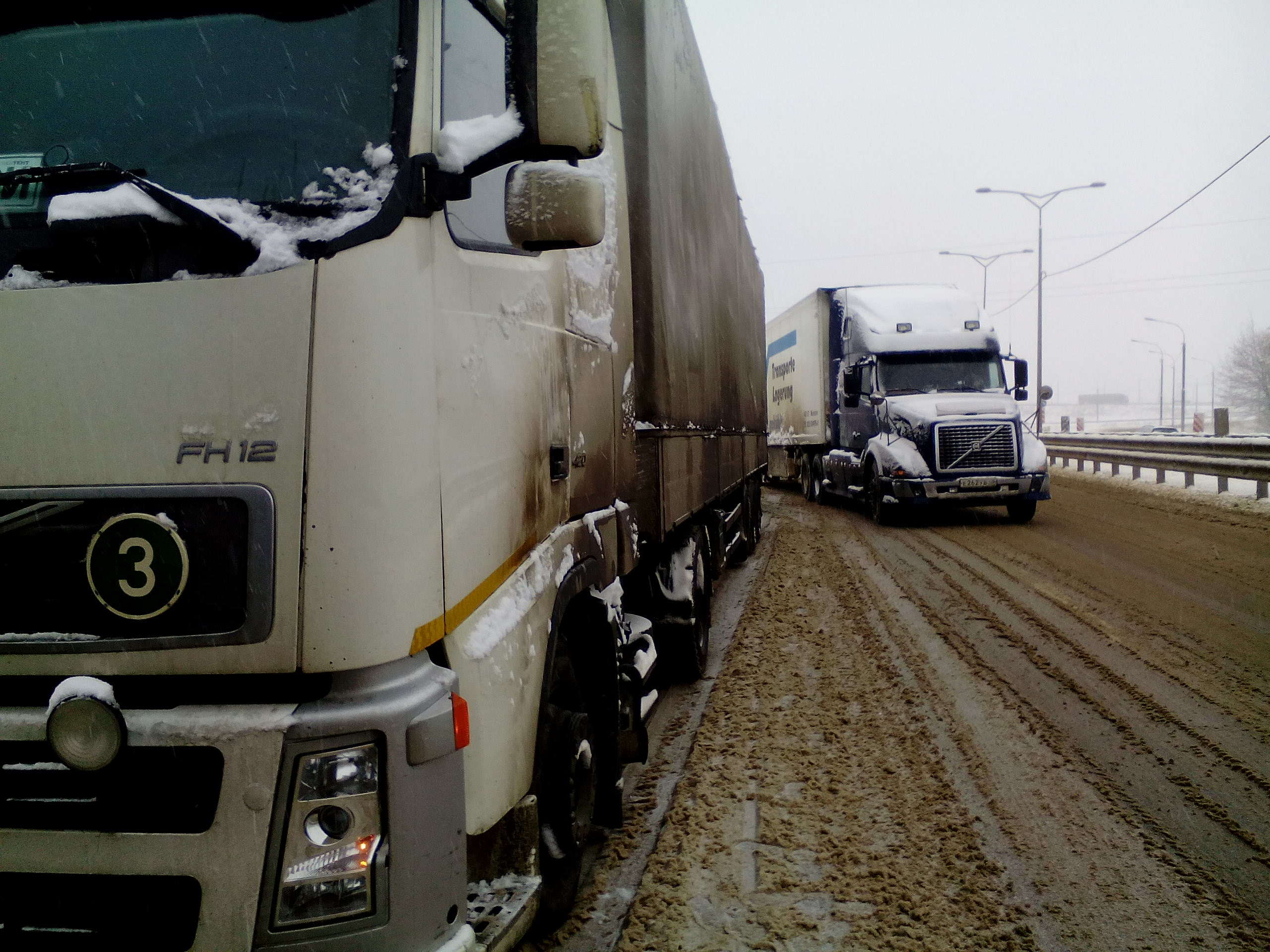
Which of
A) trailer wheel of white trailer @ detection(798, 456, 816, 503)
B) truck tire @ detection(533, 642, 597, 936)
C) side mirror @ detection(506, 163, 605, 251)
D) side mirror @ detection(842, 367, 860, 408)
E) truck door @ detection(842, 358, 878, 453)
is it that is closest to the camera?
side mirror @ detection(506, 163, 605, 251)

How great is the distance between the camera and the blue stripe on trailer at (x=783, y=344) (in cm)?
2125

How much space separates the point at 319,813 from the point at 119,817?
0.41 meters

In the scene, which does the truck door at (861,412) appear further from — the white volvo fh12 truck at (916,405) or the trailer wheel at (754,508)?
the trailer wheel at (754,508)

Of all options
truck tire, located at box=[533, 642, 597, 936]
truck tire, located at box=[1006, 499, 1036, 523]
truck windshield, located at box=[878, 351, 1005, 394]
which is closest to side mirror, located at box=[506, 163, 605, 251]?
truck tire, located at box=[533, 642, 597, 936]

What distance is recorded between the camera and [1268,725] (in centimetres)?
460

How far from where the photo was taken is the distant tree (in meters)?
67.4

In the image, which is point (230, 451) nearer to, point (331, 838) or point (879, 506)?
point (331, 838)

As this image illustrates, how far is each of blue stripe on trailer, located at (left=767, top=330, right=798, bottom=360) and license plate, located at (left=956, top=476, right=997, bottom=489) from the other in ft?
24.5

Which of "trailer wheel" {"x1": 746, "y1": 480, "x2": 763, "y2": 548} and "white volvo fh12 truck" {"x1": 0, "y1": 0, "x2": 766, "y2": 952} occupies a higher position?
"white volvo fh12 truck" {"x1": 0, "y1": 0, "x2": 766, "y2": 952}

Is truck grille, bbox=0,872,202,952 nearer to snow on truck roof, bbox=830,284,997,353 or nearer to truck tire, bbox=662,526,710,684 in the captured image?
truck tire, bbox=662,526,710,684

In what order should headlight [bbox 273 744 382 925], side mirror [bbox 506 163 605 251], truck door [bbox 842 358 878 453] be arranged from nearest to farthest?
headlight [bbox 273 744 382 925], side mirror [bbox 506 163 605 251], truck door [bbox 842 358 878 453]

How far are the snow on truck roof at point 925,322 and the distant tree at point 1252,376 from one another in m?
62.5

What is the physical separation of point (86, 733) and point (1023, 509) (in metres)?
14.4

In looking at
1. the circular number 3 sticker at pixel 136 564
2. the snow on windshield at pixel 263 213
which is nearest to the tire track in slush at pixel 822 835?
the circular number 3 sticker at pixel 136 564
